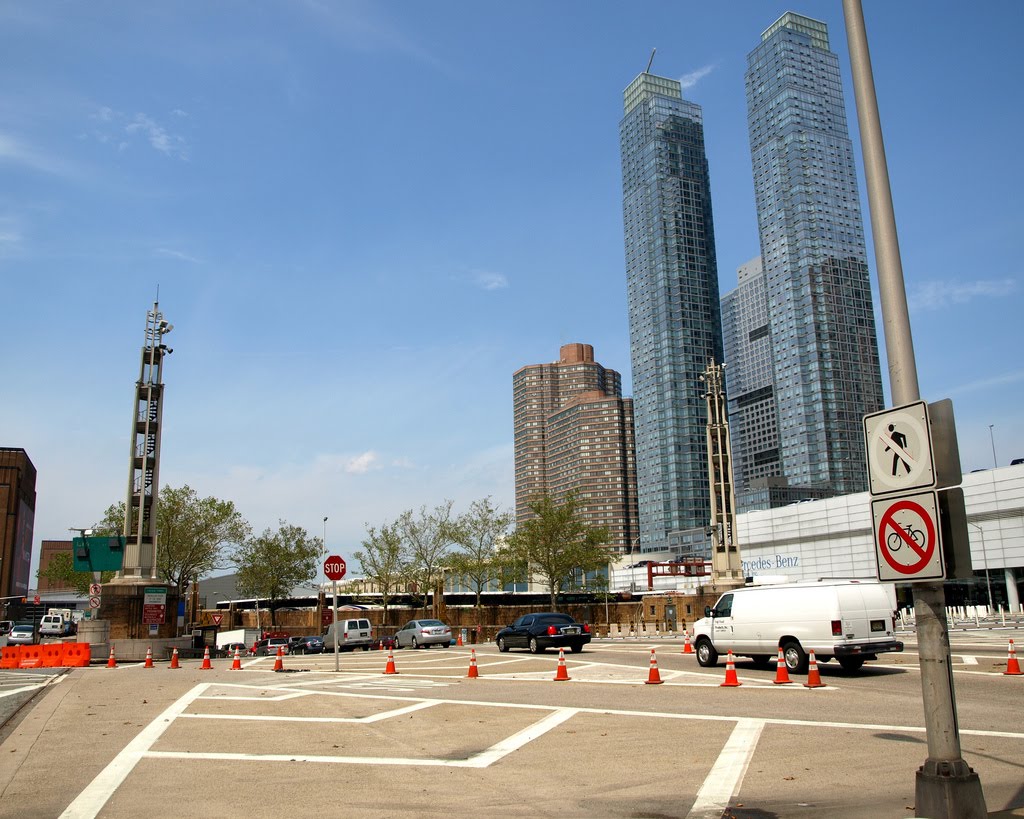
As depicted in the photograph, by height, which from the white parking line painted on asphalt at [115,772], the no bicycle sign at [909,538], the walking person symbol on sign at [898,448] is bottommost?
the white parking line painted on asphalt at [115,772]

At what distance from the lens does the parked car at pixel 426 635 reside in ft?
123

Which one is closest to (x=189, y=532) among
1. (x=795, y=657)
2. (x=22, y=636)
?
(x=22, y=636)

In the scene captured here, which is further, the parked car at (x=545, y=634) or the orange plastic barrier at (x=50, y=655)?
the orange plastic barrier at (x=50, y=655)

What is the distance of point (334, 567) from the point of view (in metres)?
23.3

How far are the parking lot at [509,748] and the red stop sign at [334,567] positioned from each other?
5.02 m

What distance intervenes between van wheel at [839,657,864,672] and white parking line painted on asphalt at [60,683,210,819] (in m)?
13.2

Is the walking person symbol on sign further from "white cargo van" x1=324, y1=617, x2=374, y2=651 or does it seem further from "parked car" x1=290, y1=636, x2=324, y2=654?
"parked car" x1=290, y1=636, x2=324, y2=654

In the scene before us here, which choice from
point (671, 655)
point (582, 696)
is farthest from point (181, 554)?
point (582, 696)

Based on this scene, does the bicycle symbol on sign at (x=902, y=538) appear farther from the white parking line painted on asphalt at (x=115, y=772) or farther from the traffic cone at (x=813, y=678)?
the traffic cone at (x=813, y=678)

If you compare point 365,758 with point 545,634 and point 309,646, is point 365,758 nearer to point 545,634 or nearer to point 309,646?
point 545,634

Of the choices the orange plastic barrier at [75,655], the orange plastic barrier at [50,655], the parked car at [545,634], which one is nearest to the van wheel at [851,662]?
the parked car at [545,634]

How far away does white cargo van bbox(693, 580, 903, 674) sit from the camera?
1794 cm

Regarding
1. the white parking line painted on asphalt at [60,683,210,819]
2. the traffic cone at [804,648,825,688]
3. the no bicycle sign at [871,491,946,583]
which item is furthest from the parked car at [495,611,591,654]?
the no bicycle sign at [871,491,946,583]

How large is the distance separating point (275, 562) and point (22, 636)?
2406cm
